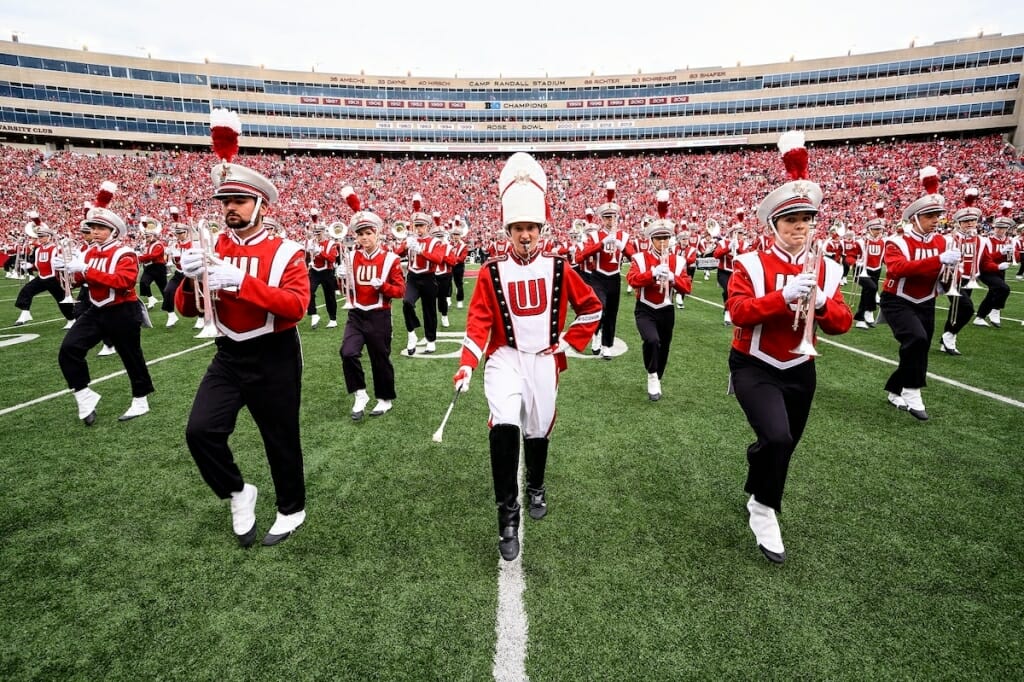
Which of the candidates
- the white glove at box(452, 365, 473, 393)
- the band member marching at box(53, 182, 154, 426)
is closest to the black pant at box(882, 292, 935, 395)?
the white glove at box(452, 365, 473, 393)

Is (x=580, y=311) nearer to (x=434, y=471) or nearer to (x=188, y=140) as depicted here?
(x=434, y=471)

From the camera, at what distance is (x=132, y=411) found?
562cm

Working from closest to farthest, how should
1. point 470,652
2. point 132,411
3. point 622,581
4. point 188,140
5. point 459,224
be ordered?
1. point 470,652
2. point 622,581
3. point 132,411
4. point 459,224
5. point 188,140

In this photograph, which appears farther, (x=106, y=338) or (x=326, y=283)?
(x=326, y=283)

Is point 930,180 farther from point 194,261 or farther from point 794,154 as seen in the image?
point 194,261

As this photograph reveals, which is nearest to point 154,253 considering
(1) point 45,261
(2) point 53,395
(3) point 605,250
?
(1) point 45,261

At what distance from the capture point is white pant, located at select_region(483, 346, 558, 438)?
3076mm

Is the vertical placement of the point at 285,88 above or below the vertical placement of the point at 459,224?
above

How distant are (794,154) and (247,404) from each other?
12.6 ft

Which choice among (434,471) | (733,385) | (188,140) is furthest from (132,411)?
(188,140)

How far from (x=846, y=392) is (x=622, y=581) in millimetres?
5159

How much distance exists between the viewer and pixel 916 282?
18.2 ft

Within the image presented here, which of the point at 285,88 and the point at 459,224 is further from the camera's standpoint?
the point at 285,88

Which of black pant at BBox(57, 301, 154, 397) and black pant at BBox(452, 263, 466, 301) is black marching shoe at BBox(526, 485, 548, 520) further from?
black pant at BBox(452, 263, 466, 301)
